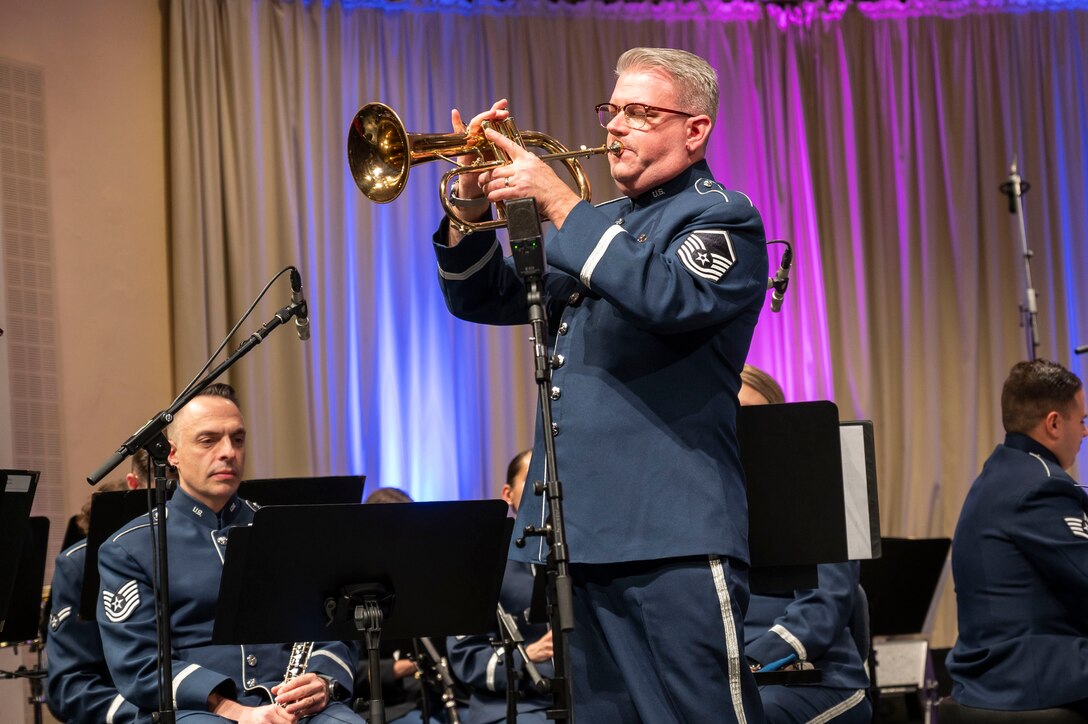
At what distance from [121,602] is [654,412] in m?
1.90

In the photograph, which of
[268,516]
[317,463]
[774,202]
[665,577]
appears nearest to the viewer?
Answer: [665,577]

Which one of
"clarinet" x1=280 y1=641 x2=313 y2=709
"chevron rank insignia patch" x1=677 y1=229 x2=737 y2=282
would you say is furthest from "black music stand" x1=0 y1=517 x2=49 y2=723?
"chevron rank insignia patch" x1=677 y1=229 x2=737 y2=282

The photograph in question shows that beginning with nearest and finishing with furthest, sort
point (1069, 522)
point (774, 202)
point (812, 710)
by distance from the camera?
point (812, 710) → point (1069, 522) → point (774, 202)

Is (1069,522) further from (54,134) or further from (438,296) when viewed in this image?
(54,134)

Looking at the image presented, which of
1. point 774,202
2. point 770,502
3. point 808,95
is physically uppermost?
point 808,95

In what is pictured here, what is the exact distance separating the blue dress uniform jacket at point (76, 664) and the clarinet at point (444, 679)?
49.0 inches

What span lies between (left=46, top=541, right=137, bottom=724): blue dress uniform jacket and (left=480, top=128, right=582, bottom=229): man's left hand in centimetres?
210

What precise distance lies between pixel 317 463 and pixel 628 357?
4.72 m

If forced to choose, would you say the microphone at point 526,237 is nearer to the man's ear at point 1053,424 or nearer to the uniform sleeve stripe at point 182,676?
the uniform sleeve stripe at point 182,676

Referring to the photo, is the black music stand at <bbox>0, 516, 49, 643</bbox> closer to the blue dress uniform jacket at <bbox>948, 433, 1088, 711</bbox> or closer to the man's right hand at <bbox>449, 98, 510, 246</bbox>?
the man's right hand at <bbox>449, 98, 510, 246</bbox>

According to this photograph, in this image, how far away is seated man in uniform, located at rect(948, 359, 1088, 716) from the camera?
13.4 ft

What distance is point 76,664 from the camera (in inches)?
158

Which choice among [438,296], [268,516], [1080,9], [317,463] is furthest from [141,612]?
[1080,9]

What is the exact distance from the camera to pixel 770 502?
3.20 meters
